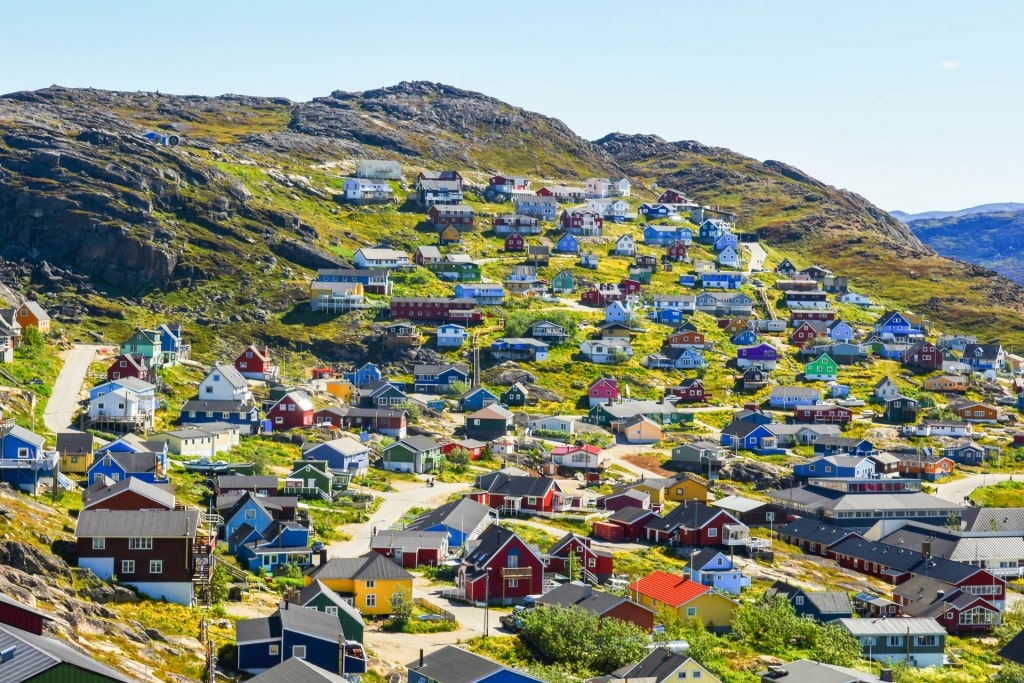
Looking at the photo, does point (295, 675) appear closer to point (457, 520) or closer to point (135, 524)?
point (135, 524)

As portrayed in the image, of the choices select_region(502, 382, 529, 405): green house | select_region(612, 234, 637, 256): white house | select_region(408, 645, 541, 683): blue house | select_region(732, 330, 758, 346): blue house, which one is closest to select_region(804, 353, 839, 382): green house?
select_region(732, 330, 758, 346): blue house

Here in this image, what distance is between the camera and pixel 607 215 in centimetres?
19662

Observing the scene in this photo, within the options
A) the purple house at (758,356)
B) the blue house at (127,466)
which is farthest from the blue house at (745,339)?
the blue house at (127,466)

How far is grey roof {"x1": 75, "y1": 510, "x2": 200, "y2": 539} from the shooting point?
52.3m

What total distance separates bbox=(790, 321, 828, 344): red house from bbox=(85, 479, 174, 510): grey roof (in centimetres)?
9614

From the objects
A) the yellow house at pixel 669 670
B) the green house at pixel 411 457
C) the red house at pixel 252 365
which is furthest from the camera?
the red house at pixel 252 365

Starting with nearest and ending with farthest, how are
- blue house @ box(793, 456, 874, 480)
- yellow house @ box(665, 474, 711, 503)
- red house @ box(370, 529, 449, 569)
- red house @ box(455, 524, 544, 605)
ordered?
red house @ box(455, 524, 544, 605) < red house @ box(370, 529, 449, 569) < yellow house @ box(665, 474, 711, 503) < blue house @ box(793, 456, 874, 480)

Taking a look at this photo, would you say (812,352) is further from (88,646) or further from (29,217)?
(88,646)

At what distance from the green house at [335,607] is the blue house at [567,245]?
401ft

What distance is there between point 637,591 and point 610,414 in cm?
4998

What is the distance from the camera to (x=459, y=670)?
45219 mm

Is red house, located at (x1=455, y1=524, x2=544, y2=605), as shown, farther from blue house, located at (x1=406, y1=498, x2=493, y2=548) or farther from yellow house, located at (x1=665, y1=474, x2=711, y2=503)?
yellow house, located at (x1=665, y1=474, x2=711, y2=503)

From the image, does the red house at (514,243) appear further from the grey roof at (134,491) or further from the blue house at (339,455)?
the grey roof at (134,491)

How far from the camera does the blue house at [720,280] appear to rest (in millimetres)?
163250
